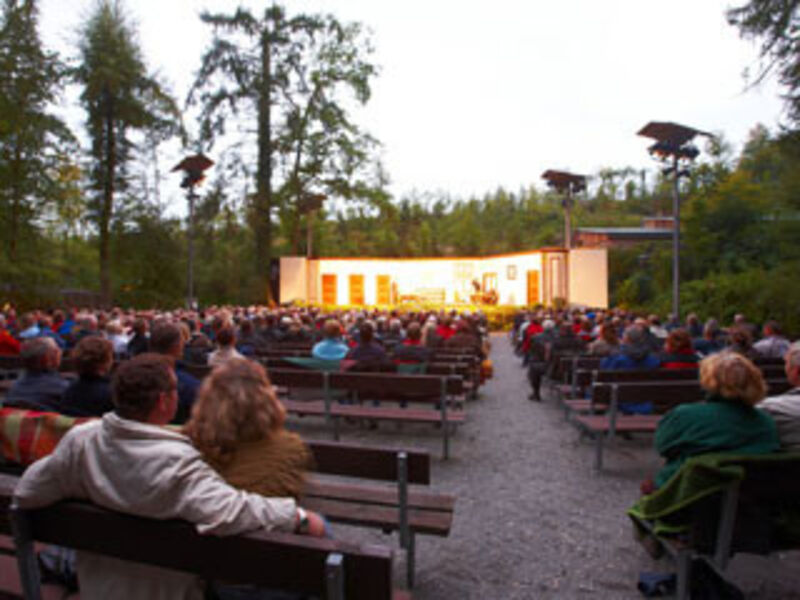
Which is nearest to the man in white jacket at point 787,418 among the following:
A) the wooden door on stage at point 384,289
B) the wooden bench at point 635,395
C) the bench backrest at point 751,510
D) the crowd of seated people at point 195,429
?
the crowd of seated people at point 195,429

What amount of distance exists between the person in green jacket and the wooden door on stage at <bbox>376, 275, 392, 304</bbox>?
2471 centimetres

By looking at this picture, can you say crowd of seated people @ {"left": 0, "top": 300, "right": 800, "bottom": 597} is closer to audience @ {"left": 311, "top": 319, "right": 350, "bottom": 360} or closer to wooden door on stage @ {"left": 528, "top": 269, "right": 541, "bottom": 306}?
audience @ {"left": 311, "top": 319, "right": 350, "bottom": 360}

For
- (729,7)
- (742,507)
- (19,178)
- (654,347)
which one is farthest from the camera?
(19,178)

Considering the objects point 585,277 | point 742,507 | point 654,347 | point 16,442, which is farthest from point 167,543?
point 585,277

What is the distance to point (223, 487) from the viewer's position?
153 cm

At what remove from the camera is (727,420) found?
251cm

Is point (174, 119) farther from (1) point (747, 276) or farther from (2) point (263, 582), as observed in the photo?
(2) point (263, 582)

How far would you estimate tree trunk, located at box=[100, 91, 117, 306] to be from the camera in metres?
21.3

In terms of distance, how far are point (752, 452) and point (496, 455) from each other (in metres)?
2.74

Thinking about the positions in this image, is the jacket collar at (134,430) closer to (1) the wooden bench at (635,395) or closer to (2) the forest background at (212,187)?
(1) the wooden bench at (635,395)

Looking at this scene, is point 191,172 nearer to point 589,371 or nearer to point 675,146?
point 675,146

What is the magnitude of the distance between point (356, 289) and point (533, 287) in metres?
8.41

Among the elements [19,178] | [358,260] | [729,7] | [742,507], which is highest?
[729,7]

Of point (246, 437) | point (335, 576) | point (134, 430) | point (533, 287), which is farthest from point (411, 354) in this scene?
point (533, 287)
